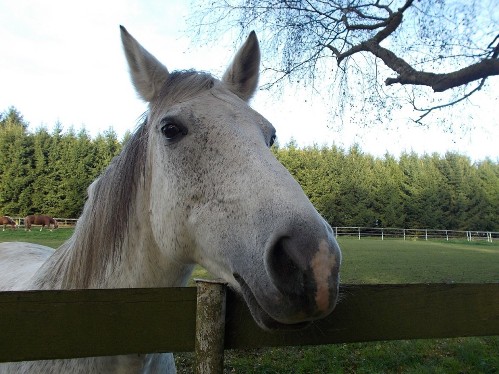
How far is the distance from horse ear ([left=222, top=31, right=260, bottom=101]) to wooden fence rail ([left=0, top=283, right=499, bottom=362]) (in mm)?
1314

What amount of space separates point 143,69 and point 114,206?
83 centimetres

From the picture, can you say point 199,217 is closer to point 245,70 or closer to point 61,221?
point 245,70

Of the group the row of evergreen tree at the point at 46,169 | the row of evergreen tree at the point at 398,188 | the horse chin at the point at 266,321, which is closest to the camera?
the horse chin at the point at 266,321

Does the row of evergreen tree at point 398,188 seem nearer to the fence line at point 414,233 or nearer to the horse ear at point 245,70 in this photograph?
the fence line at point 414,233

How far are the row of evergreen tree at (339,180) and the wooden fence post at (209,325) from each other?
86.3 ft

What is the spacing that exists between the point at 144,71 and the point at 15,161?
29.5 metres

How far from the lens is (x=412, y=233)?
37750 millimetres

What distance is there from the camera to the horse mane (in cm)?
202

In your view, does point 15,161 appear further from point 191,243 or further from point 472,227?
point 472,227

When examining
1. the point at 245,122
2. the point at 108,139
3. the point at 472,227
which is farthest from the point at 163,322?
the point at 472,227

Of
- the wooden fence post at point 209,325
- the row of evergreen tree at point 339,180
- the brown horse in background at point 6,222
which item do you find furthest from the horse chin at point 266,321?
the row of evergreen tree at point 339,180

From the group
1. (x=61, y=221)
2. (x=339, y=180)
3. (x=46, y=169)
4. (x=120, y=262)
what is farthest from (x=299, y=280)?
(x=339, y=180)

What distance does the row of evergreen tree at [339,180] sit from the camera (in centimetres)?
2627

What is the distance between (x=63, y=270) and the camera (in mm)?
2203
